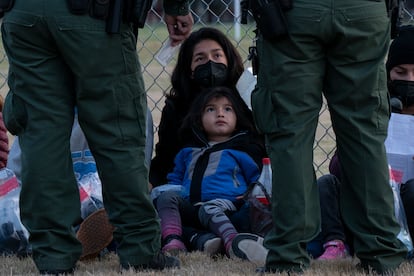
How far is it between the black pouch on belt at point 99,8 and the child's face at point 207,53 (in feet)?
5.57

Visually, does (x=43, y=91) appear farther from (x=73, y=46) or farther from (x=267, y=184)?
(x=267, y=184)

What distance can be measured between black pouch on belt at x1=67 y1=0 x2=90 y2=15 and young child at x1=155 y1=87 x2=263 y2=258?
139 centimetres

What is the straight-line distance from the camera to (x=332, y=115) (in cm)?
401

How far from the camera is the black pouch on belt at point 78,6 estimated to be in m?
3.90

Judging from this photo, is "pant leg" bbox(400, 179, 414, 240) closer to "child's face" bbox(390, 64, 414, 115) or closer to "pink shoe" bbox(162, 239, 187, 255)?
"child's face" bbox(390, 64, 414, 115)

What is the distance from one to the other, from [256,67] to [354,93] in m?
0.45

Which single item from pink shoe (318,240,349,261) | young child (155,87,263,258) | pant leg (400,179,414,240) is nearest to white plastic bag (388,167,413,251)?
pant leg (400,179,414,240)

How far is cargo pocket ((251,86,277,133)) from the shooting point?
3.92 meters

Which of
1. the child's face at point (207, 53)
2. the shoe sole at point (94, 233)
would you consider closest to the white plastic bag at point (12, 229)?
the shoe sole at point (94, 233)

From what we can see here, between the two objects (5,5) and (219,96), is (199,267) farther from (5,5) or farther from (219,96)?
(5,5)

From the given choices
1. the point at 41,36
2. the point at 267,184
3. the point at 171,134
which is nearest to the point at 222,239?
the point at 267,184

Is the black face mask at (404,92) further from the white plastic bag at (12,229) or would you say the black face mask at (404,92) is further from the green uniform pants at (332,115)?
the white plastic bag at (12,229)

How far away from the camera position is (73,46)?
3.95 metres

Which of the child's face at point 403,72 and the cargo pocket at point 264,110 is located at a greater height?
the cargo pocket at point 264,110
